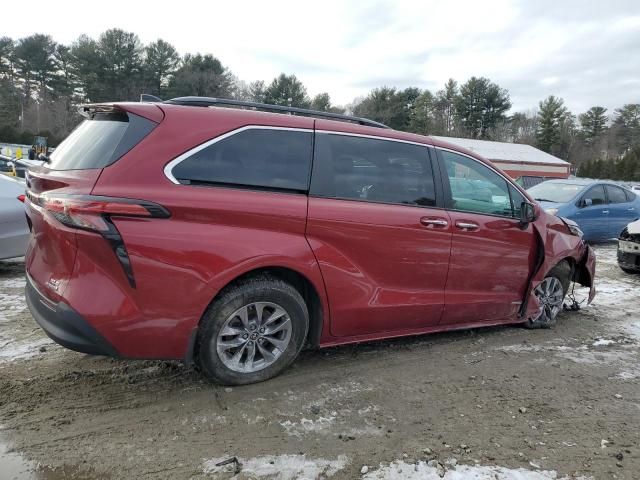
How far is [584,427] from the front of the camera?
3109mm

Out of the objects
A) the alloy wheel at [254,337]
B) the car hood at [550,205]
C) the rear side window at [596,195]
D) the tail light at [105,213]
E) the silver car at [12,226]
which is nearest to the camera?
the tail light at [105,213]

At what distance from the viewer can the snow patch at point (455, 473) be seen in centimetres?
254

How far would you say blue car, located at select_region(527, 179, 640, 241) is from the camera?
401 inches

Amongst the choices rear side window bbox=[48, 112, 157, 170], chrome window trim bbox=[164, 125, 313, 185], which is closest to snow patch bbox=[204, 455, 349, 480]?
chrome window trim bbox=[164, 125, 313, 185]

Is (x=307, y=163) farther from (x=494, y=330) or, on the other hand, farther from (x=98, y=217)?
(x=494, y=330)

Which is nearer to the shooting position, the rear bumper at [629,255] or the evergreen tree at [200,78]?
the rear bumper at [629,255]

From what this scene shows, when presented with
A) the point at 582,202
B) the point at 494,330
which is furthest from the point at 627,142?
the point at 494,330

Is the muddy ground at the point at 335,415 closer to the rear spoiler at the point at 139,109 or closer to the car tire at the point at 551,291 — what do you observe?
the car tire at the point at 551,291

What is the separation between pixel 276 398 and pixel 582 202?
367 inches

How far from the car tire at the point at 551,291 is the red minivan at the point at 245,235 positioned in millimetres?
1046

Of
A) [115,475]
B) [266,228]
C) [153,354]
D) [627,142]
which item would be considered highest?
[627,142]

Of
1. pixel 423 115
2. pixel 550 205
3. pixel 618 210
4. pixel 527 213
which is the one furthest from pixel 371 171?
pixel 423 115

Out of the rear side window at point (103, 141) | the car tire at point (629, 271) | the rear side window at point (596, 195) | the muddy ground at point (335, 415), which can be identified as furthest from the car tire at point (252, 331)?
the rear side window at point (596, 195)

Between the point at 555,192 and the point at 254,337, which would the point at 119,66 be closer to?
the point at 555,192
